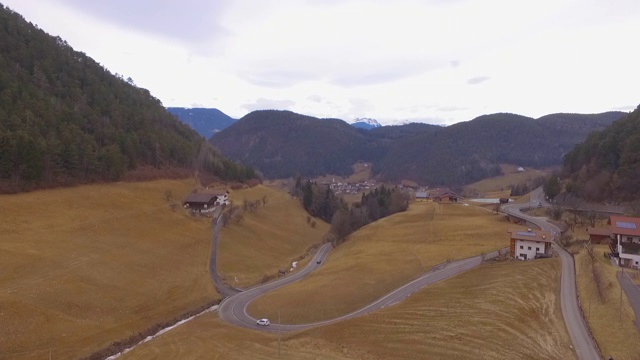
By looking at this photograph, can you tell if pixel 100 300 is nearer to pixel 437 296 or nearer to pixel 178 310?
pixel 178 310

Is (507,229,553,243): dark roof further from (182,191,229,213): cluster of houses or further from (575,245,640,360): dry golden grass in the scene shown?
(182,191,229,213): cluster of houses

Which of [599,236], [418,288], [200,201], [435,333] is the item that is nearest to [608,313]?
[435,333]

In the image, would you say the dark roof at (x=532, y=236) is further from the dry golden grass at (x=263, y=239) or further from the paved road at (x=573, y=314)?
the dry golden grass at (x=263, y=239)

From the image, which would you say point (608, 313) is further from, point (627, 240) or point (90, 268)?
point (90, 268)

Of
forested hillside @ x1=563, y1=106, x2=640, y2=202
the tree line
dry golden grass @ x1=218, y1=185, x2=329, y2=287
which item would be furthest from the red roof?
the tree line

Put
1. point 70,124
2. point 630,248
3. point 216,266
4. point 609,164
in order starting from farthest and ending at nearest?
point 609,164 → point 70,124 → point 216,266 → point 630,248

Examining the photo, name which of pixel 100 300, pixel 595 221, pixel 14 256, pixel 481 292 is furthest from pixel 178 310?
pixel 595 221

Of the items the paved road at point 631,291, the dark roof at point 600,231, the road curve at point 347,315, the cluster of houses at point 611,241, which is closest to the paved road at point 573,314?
the cluster of houses at point 611,241

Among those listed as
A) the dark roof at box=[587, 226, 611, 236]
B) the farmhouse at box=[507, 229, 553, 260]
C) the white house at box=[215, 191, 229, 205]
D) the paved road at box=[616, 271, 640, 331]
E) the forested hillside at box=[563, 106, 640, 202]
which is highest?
the forested hillside at box=[563, 106, 640, 202]
